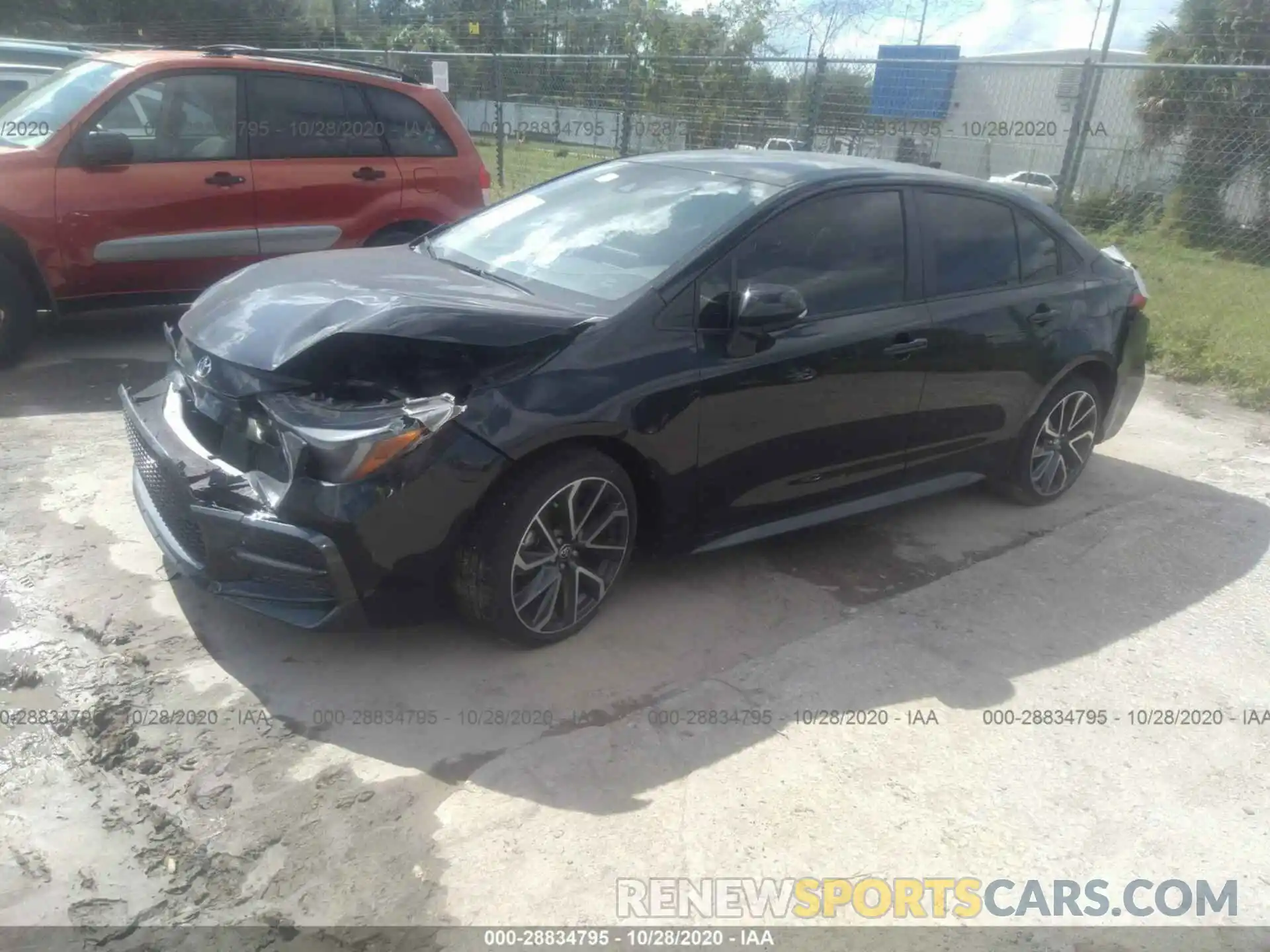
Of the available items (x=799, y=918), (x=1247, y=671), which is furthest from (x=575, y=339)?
(x=1247, y=671)

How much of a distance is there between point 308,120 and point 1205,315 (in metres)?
7.86

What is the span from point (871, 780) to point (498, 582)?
1350mm

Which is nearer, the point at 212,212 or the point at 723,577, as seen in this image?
the point at 723,577

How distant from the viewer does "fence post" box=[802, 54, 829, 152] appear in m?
10.8

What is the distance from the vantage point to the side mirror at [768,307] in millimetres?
3629

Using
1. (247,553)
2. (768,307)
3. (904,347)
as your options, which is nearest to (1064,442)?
(904,347)

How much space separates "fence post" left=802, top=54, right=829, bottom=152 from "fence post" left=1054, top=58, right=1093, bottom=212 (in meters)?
2.59

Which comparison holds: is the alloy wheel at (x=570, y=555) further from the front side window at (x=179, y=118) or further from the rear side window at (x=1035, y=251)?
the front side window at (x=179, y=118)

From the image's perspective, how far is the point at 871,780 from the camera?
3.14 meters

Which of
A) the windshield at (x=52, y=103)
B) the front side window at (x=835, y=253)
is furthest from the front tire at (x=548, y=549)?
the windshield at (x=52, y=103)

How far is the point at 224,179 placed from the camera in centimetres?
655

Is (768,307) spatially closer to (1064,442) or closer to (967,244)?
(967,244)

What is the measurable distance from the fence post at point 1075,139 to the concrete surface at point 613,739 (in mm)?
6194

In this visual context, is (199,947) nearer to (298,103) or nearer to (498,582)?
(498,582)
